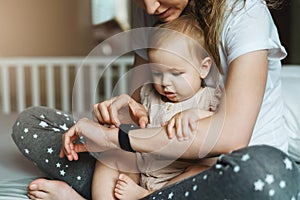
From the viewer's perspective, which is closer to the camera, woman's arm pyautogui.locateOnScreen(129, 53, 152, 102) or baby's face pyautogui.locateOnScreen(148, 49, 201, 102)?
baby's face pyautogui.locateOnScreen(148, 49, 201, 102)

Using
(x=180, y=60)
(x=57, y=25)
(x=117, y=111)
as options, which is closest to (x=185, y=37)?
(x=180, y=60)

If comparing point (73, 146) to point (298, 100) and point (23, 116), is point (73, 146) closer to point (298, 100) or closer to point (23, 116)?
point (23, 116)

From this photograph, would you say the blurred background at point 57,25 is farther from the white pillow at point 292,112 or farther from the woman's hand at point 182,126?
the woman's hand at point 182,126

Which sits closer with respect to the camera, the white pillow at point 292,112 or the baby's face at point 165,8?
the baby's face at point 165,8

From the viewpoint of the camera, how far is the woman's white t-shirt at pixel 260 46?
0.96 m

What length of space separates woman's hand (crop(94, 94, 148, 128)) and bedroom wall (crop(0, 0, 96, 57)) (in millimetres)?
3725

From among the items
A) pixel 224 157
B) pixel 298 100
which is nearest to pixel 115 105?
pixel 224 157

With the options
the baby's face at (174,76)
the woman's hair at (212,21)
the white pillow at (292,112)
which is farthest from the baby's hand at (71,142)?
the white pillow at (292,112)

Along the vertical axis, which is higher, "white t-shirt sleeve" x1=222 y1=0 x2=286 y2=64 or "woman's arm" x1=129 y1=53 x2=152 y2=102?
"white t-shirt sleeve" x1=222 y1=0 x2=286 y2=64

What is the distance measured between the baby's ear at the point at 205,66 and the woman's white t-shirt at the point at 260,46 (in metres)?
0.02

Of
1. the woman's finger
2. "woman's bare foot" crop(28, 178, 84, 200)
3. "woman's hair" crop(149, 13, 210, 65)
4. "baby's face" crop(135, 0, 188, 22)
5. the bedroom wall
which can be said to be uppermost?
"baby's face" crop(135, 0, 188, 22)

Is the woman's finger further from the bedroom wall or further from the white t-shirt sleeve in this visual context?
the bedroom wall

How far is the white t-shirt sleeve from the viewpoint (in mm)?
951

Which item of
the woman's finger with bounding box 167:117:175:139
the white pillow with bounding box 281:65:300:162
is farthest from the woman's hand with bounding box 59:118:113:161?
the white pillow with bounding box 281:65:300:162
